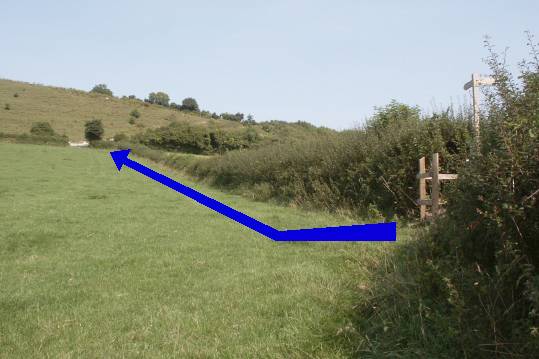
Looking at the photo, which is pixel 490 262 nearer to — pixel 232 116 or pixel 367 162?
pixel 367 162

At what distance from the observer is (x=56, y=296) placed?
5.80 metres

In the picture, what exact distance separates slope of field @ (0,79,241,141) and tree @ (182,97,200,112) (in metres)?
15.4

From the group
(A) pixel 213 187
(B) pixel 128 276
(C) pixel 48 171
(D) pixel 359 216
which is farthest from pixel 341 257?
(C) pixel 48 171

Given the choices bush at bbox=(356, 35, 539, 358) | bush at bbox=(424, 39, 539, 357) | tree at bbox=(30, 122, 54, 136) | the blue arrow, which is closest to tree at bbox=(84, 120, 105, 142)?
tree at bbox=(30, 122, 54, 136)

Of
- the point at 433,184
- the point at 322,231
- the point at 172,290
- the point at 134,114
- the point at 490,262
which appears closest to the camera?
the point at 490,262

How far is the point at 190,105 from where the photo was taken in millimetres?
127125

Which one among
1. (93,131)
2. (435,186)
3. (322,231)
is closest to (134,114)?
(93,131)

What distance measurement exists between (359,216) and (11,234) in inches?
345

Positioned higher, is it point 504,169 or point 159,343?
point 504,169

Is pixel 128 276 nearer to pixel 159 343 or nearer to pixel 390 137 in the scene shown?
pixel 159 343

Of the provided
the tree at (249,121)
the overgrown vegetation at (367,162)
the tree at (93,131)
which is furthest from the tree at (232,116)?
the overgrown vegetation at (367,162)

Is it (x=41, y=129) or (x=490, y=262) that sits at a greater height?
(x=41, y=129)

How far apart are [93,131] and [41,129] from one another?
28.9ft

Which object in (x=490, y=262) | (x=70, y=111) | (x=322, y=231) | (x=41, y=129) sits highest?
(x=70, y=111)
